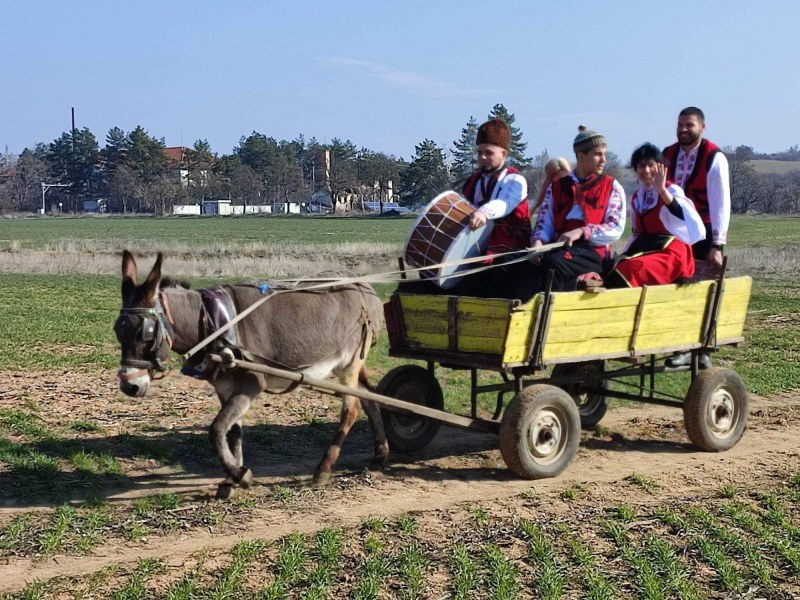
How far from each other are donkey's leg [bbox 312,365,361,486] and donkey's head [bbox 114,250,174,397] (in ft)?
4.98

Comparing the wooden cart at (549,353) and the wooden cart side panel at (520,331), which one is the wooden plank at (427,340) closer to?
the wooden cart at (549,353)

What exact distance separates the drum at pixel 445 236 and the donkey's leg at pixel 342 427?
101 cm

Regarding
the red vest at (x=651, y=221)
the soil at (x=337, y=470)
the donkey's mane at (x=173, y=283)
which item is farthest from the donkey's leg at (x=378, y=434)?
the red vest at (x=651, y=221)

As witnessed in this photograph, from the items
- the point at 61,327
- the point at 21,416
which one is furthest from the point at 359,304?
the point at 61,327

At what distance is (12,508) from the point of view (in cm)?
672

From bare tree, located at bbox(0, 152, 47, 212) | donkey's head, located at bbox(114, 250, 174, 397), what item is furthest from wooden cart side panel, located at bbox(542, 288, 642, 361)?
bare tree, located at bbox(0, 152, 47, 212)

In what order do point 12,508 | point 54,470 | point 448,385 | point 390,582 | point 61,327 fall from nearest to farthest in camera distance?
point 390,582, point 12,508, point 54,470, point 448,385, point 61,327

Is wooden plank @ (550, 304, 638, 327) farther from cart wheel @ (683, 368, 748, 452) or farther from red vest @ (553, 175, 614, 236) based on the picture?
cart wheel @ (683, 368, 748, 452)

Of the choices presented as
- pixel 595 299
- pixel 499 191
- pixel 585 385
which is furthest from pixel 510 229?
pixel 585 385

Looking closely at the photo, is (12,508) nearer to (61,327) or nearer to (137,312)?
(137,312)

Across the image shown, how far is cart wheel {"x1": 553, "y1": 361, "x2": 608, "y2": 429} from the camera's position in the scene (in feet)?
27.0

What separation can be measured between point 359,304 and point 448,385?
160 inches

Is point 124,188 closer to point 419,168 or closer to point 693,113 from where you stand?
point 419,168

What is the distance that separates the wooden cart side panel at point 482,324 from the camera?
705 centimetres
